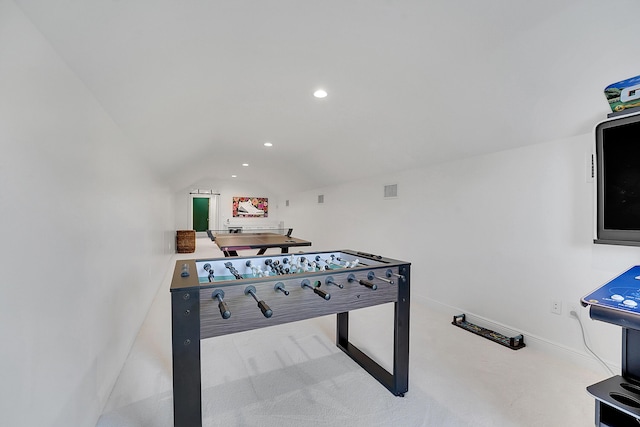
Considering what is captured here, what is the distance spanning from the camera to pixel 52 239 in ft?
3.61

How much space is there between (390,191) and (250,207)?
664 cm

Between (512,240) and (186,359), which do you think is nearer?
(186,359)

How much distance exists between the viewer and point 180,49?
57.1 inches

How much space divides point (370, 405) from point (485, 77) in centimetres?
232

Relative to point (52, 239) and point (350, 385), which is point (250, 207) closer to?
point (350, 385)

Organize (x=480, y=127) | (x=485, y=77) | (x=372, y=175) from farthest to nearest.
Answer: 1. (x=372, y=175)
2. (x=480, y=127)
3. (x=485, y=77)

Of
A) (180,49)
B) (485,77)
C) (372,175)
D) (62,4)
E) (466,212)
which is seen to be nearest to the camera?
(62,4)

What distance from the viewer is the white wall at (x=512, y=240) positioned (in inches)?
83.5

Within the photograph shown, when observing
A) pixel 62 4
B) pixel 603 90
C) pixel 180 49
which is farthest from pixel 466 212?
pixel 62 4

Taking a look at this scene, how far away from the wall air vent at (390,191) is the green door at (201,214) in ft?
23.9

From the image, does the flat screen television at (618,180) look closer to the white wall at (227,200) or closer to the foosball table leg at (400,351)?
the foosball table leg at (400,351)

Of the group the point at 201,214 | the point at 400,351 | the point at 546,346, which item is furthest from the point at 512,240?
the point at 201,214

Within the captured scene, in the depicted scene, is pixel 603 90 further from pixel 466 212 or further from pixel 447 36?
pixel 466 212

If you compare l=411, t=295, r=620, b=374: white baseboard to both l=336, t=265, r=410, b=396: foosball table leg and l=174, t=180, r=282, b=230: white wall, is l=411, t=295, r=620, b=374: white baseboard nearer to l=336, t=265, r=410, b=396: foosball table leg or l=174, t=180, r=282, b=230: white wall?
l=336, t=265, r=410, b=396: foosball table leg
